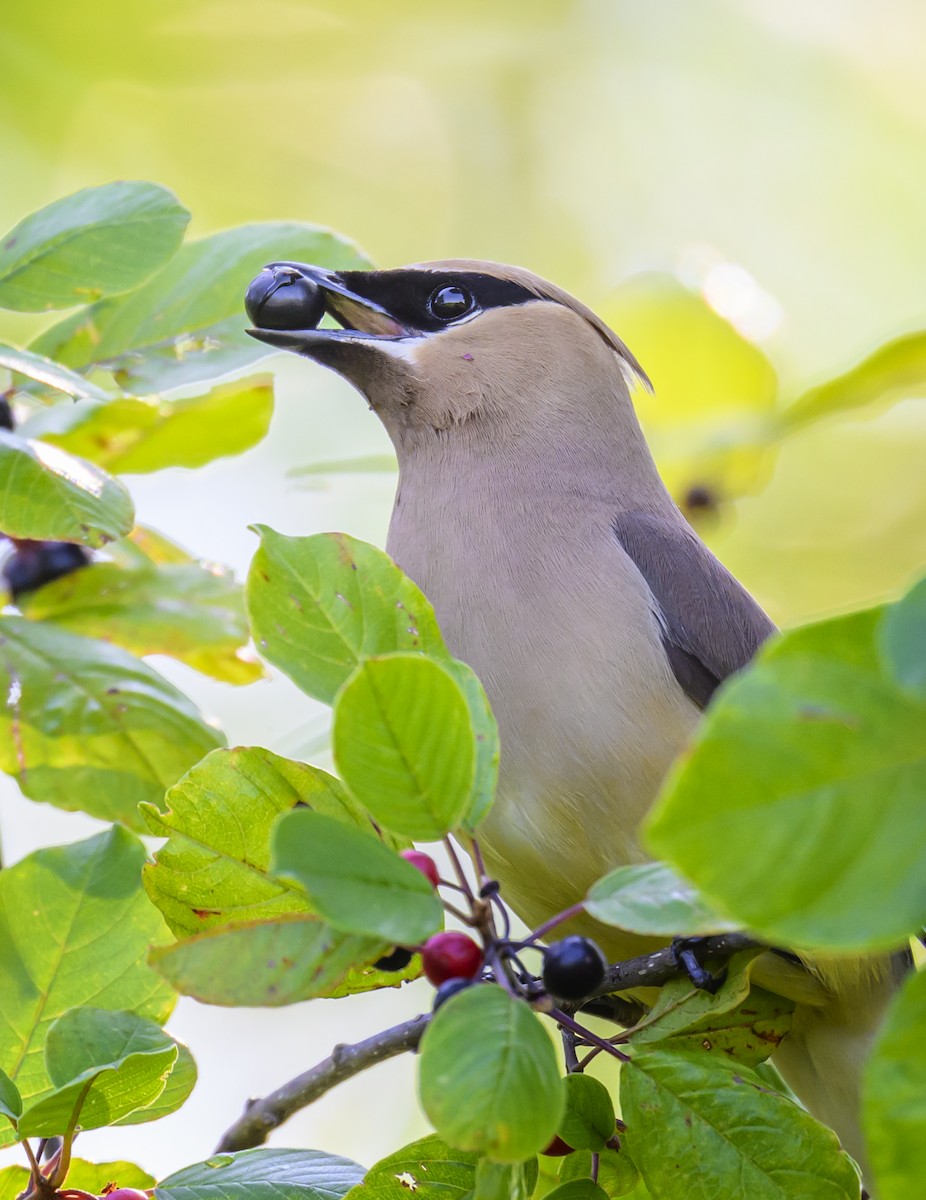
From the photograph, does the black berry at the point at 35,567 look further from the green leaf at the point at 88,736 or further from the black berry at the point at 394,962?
the black berry at the point at 394,962

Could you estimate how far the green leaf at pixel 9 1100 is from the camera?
6.43 ft

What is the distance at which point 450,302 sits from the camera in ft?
11.2

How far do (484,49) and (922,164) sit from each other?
280 cm

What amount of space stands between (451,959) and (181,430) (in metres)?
1.59

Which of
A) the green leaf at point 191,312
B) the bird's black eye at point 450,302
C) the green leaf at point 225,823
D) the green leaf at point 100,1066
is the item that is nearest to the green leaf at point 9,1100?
the green leaf at point 100,1066

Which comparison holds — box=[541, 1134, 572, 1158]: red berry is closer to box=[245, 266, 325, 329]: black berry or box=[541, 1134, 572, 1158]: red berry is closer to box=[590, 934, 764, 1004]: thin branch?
box=[590, 934, 764, 1004]: thin branch

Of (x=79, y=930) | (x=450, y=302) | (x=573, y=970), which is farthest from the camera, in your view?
(x=450, y=302)

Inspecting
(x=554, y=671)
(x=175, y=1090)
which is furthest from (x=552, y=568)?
(x=175, y=1090)

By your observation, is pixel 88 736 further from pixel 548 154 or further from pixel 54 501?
pixel 548 154

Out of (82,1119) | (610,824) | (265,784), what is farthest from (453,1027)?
(610,824)

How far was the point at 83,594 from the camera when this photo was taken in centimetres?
295

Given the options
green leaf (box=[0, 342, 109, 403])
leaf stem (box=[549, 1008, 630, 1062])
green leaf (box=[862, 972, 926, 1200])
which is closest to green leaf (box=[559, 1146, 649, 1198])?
leaf stem (box=[549, 1008, 630, 1062])

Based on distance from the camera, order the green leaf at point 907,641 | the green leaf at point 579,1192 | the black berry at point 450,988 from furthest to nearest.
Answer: the green leaf at point 579,1192 → the black berry at point 450,988 → the green leaf at point 907,641

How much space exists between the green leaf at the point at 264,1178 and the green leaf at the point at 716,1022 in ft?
1.50
